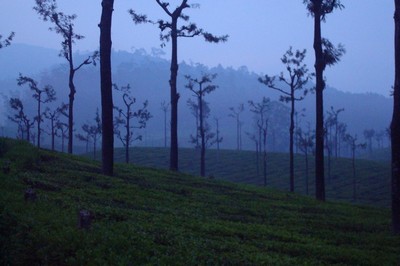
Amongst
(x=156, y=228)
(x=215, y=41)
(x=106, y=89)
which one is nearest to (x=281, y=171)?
(x=215, y=41)

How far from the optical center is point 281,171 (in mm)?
73125

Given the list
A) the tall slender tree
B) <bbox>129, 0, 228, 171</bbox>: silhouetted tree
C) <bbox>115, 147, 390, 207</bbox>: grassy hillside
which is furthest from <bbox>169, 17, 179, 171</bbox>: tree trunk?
<bbox>115, 147, 390, 207</bbox>: grassy hillside

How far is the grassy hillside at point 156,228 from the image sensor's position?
25.6ft

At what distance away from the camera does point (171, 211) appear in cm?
1305

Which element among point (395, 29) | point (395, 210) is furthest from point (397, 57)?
point (395, 210)

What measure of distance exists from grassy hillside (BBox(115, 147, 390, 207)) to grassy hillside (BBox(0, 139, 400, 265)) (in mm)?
40718

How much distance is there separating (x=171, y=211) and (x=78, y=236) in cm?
518

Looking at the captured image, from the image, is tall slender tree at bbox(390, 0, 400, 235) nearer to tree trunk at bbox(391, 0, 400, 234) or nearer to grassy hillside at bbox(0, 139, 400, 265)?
tree trunk at bbox(391, 0, 400, 234)

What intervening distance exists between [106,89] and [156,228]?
398 inches

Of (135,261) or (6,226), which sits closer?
(135,261)

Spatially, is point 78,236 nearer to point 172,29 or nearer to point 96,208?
point 96,208

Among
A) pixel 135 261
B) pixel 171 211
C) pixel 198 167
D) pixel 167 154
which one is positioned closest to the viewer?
pixel 135 261

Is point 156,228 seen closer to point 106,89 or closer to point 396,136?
point 396,136

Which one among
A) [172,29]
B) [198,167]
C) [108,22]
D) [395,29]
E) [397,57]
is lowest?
[198,167]
